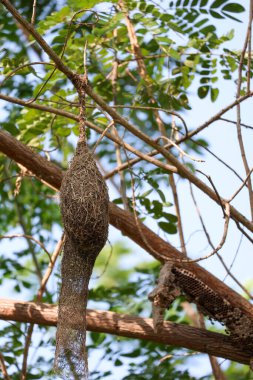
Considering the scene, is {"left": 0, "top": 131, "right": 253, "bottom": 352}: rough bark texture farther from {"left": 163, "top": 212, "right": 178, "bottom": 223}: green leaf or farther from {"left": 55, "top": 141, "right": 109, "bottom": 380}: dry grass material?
{"left": 55, "top": 141, "right": 109, "bottom": 380}: dry grass material

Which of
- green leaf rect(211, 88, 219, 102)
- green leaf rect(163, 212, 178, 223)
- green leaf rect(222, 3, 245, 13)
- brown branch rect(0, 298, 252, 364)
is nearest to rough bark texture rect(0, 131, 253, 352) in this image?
brown branch rect(0, 298, 252, 364)

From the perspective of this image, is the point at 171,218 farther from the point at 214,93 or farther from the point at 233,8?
the point at 233,8

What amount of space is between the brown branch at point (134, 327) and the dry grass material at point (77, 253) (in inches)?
31.9

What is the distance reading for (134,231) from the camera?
3.81 m

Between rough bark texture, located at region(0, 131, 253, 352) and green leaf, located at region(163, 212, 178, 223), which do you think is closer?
rough bark texture, located at region(0, 131, 253, 352)

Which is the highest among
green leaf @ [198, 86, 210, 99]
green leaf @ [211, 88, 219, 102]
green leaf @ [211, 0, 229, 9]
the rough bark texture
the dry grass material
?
green leaf @ [211, 0, 229, 9]

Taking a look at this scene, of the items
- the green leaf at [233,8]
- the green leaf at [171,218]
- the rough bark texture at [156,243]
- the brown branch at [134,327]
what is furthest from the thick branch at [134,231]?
the green leaf at [233,8]

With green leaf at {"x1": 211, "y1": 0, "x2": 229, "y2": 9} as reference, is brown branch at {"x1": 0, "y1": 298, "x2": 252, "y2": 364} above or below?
below

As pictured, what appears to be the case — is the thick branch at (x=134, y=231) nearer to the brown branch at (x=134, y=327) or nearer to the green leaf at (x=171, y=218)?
the brown branch at (x=134, y=327)

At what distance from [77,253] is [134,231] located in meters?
0.93

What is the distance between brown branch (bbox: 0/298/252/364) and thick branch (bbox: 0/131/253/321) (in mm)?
178

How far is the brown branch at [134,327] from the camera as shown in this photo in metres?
3.68

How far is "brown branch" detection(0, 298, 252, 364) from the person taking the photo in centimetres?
368

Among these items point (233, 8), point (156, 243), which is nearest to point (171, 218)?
point (156, 243)
